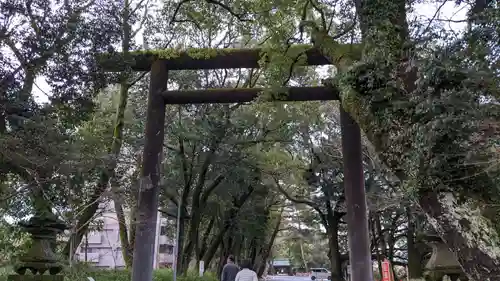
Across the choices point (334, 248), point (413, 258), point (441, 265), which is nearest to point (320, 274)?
→ point (334, 248)

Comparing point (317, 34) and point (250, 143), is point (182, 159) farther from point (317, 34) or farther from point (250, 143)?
point (317, 34)

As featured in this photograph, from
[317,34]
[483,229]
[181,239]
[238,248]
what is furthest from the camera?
[238,248]

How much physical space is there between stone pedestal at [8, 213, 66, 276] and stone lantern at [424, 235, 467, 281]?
4.40 m

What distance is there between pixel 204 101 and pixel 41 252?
5029 mm

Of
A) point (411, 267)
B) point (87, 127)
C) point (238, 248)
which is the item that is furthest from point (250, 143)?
point (238, 248)

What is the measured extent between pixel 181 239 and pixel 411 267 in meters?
7.93

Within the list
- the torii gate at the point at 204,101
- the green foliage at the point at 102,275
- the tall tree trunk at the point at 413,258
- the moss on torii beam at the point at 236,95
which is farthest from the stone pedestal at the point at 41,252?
the tall tree trunk at the point at 413,258

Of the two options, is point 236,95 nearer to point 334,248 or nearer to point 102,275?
point 102,275

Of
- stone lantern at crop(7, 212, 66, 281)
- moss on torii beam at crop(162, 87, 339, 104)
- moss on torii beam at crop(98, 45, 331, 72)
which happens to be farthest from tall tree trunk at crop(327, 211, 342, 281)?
stone lantern at crop(7, 212, 66, 281)

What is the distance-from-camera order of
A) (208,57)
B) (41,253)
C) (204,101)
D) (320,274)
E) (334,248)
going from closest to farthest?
(41,253)
(208,57)
(204,101)
(334,248)
(320,274)

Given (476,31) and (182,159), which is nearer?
(476,31)

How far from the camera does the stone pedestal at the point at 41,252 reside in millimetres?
4680

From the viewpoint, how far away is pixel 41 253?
4762 millimetres

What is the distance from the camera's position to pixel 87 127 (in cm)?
813
